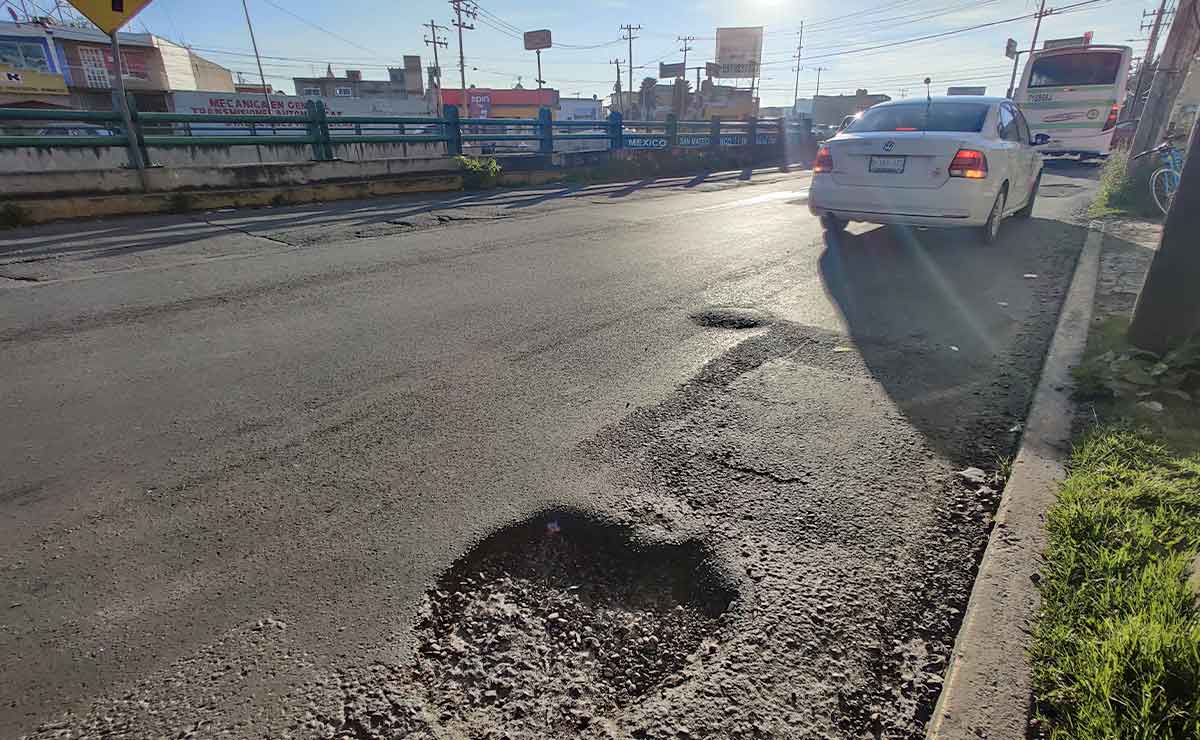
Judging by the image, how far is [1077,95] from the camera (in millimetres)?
19297

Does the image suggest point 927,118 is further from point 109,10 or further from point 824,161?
point 109,10

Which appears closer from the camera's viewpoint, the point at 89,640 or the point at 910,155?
the point at 89,640

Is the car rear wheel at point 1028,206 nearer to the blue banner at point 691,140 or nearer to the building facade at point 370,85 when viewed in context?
the blue banner at point 691,140

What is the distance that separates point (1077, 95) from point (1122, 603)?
23.7 metres

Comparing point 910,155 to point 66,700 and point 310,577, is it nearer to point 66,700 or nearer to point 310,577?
point 310,577

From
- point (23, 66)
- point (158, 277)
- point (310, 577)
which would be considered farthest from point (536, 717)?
point (23, 66)

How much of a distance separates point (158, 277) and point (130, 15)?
5.82 m

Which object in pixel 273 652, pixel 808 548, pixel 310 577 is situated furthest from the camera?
pixel 808 548

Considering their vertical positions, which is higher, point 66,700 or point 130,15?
point 130,15

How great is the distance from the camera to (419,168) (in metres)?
13.7

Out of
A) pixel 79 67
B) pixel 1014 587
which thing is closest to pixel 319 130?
pixel 1014 587

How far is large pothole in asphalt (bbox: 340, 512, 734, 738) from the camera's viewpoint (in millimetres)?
1621

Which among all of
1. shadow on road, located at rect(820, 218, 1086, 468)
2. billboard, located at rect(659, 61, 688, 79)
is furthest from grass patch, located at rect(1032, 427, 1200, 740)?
billboard, located at rect(659, 61, 688, 79)

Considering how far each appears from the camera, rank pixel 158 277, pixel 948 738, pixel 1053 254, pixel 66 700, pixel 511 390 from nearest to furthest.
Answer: pixel 948 738, pixel 66 700, pixel 511 390, pixel 158 277, pixel 1053 254
